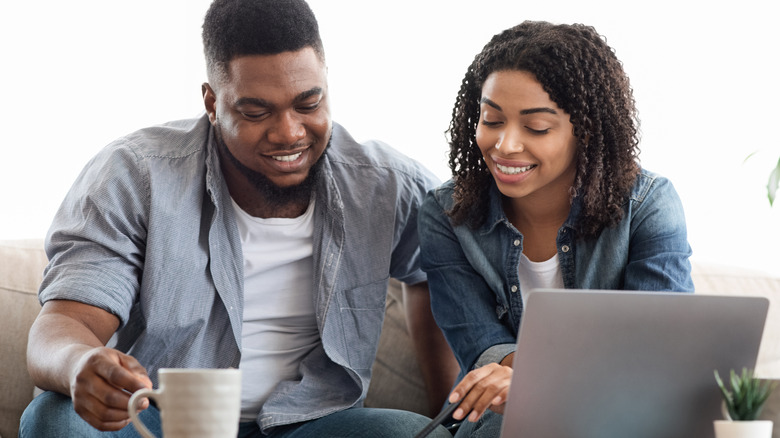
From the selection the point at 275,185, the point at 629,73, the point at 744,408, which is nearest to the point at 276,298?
the point at 275,185

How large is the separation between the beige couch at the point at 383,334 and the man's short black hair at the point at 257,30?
70cm

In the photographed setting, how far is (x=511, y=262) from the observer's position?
1546 mm

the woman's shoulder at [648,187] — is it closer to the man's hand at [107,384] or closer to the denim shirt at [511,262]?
the denim shirt at [511,262]

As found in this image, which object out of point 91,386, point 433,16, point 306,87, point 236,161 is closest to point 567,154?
point 306,87

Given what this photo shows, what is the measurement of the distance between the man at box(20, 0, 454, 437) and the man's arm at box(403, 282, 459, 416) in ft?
0.59

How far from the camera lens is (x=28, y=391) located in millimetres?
1815

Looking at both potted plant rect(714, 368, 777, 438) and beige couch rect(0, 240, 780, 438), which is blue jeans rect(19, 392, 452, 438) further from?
potted plant rect(714, 368, 777, 438)

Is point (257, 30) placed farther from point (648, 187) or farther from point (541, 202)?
point (648, 187)

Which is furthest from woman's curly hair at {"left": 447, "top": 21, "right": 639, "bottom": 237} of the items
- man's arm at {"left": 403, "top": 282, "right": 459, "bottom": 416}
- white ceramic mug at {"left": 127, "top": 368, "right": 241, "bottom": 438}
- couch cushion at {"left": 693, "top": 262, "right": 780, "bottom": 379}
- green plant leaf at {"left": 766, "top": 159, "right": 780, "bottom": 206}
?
white ceramic mug at {"left": 127, "top": 368, "right": 241, "bottom": 438}

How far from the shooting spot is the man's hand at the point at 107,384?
3.17 ft

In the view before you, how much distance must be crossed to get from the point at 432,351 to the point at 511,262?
42 cm

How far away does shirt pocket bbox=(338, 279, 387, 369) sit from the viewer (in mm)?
1664

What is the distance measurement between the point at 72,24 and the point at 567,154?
1.64m

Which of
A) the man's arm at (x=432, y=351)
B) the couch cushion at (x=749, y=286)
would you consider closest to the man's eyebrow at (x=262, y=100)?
the man's arm at (x=432, y=351)
